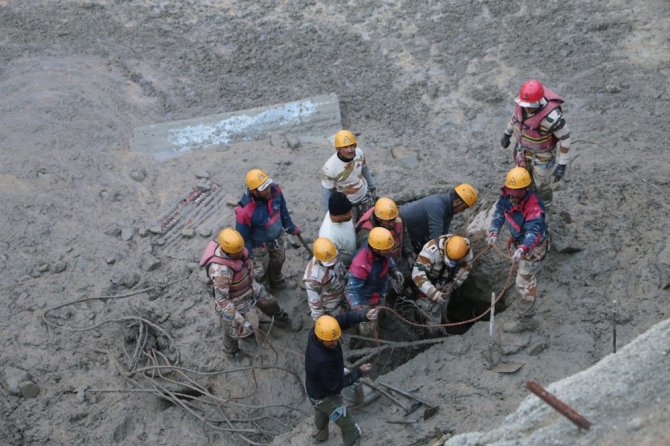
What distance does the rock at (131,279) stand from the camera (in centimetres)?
836

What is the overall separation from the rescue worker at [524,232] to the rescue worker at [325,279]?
1.52 m

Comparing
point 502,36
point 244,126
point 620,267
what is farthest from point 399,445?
point 502,36

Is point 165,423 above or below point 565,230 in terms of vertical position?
below

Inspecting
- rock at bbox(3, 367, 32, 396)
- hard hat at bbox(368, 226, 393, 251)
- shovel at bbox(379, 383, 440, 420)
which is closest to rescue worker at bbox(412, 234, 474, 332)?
hard hat at bbox(368, 226, 393, 251)

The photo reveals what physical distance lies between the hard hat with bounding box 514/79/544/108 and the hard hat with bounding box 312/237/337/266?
241 centimetres

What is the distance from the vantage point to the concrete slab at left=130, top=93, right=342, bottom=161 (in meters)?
10.1

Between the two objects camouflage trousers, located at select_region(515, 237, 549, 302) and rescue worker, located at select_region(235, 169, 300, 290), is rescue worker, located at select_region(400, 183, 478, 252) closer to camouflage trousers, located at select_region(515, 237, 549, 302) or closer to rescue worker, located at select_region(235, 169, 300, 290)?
camouflage trousers, located at select_region(515, 237, 549, 302)

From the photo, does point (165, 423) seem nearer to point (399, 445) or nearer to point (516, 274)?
point (399, 445)

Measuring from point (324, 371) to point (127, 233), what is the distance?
4.20m

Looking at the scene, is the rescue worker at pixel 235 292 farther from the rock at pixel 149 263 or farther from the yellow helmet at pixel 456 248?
the yellow helmet at pixel 456 248

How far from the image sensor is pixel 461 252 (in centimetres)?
679

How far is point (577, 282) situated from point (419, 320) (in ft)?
5.47

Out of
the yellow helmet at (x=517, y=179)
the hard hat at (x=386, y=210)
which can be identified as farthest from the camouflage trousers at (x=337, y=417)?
the yellow helmet at (x=517, y=179)

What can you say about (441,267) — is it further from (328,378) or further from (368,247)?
(328,378)
